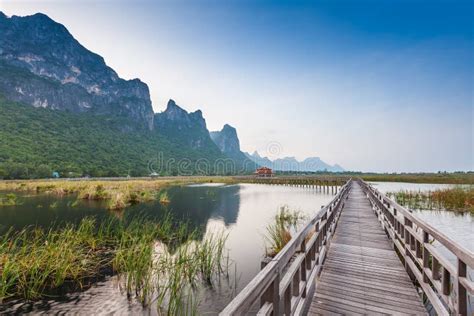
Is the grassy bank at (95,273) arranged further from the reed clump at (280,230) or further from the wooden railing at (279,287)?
the wooden railing at (279,287)

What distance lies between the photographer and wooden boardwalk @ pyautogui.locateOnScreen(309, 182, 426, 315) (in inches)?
145

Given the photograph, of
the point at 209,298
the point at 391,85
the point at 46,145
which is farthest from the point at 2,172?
the point at 391,85

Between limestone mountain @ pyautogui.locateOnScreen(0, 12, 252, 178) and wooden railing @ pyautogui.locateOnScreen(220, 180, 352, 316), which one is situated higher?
limestone mountain @ pyautogui.locateOnScreen(0, 12, 252, 178)

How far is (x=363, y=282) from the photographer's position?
4547 mm

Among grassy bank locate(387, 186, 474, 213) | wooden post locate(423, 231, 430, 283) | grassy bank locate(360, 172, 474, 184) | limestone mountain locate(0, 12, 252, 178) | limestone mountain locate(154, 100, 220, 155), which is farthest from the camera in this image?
limestone mountain locate(154, 100, 220, 155)

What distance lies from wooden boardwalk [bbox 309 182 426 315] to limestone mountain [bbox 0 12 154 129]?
135 m

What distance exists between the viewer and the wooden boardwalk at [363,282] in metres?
3.68

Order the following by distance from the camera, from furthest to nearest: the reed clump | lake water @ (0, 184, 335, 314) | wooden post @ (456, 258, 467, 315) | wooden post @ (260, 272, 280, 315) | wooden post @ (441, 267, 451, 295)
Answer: the reed clump, lake water @ (0, 184, 335, 314), wooden post @ (441, 267, 451, 295), wooden post @ (456, 258, 467, 315), wooden post @ (260, 272, 280, 315)

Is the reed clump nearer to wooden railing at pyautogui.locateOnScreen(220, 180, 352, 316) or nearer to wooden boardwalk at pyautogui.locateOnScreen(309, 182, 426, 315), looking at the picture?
wooden boardwalk at pyautogui.locateOnScreen(309, 182, 426, 315)

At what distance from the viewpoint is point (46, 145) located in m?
67.9

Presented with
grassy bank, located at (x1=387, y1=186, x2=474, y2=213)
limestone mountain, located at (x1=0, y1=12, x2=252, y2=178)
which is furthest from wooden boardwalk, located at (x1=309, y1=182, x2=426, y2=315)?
limestone mountain, located at (x1=0, y1=12, x2=252, y2=178)

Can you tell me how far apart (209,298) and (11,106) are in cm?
11686

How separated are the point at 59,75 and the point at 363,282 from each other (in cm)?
18591

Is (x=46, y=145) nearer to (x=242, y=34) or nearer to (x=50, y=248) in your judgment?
(x=242, y=34)
